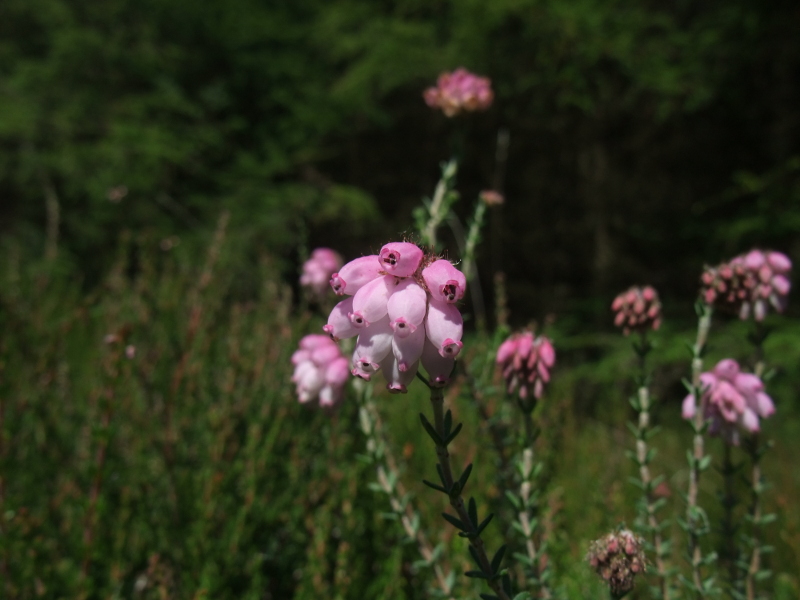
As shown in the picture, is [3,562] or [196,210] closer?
[3,562]

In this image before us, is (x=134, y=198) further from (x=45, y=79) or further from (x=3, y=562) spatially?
(x=3, y=562)

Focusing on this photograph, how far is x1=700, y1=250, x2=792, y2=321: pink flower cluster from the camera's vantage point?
5.34 ft

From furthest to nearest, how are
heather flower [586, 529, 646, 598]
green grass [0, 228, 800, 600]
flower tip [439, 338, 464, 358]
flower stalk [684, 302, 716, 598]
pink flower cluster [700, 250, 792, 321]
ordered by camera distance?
green grass [0, 228, 800, 600] < pink flower cluster [700, 250, 792, 321] < flower stalk [684, 302, 716, 598] < heather flower [586, 529, 646, 598] < flower tip [439, 338, 464, 358]

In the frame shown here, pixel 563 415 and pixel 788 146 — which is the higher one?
pixel 788 146

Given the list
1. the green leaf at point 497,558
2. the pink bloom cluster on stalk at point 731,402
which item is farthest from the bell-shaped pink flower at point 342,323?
the pink bloom cluster on stalk at point 731,402

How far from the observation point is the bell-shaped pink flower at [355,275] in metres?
0.98

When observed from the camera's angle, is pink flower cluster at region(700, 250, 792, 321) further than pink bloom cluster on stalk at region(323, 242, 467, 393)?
Yes

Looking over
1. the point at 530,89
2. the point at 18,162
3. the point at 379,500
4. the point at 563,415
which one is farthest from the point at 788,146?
the point at 18,162

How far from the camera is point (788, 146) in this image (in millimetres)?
6746

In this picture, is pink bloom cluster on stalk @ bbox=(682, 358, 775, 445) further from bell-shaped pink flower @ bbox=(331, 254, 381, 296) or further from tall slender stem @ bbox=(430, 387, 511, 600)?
bell-shaped pink flower @ bbox=(331, 254, 381, 296)

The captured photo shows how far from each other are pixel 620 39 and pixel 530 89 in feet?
5.38

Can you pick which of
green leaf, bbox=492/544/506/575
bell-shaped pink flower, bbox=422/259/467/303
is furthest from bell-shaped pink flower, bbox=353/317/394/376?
green leaf, bbox=492/544/506/575

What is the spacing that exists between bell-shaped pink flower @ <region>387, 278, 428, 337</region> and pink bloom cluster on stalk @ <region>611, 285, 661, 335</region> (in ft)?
3.00

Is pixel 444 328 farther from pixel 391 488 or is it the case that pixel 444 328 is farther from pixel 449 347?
pixel 391 488
